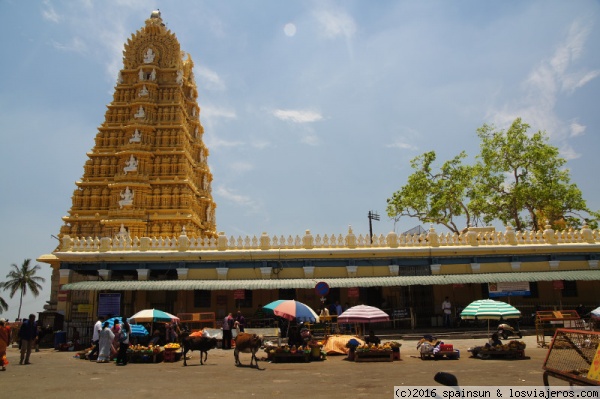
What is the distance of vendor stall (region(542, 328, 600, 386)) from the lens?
6.72 metres

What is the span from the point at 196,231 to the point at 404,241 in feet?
63.0

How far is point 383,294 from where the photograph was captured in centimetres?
2541

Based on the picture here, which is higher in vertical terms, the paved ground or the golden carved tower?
the golden carved tower

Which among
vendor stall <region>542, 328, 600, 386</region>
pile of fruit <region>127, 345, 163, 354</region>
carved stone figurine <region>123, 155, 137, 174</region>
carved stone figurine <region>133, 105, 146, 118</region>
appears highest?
carved stone figurine <region>133, 105, 146, 118</region>

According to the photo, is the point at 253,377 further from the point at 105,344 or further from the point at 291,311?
the point at 105,344

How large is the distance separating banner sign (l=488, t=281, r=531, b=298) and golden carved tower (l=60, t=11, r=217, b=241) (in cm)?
2104

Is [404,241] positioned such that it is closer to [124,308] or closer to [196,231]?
[124,308]

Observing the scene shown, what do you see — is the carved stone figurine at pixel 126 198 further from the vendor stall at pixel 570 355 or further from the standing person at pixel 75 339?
the vendor stall at pixel 570 355

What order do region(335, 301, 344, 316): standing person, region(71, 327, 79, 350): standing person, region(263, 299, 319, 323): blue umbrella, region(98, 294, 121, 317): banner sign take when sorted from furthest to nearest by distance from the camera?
region(98, 294, 121, 317): banner sign → region(335, 301, 344, 316): standing person → region(71, 327, 79, 350): standing person → region(263, 299, 319, 323): blue umbrella

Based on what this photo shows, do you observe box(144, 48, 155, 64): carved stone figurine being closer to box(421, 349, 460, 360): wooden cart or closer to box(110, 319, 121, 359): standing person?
box(110, 319, 121, 359): standing person

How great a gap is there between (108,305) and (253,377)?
43.9 ft

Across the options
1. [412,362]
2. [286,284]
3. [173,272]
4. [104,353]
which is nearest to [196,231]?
[173,272]

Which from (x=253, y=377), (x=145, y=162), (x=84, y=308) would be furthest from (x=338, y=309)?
(x=145, y=162)

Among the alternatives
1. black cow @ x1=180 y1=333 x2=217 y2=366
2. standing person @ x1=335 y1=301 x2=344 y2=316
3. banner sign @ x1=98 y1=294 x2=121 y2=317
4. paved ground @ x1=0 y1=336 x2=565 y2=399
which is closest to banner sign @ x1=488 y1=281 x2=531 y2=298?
paved ground @ x1=0 y1=336 x2=565 y2=399
